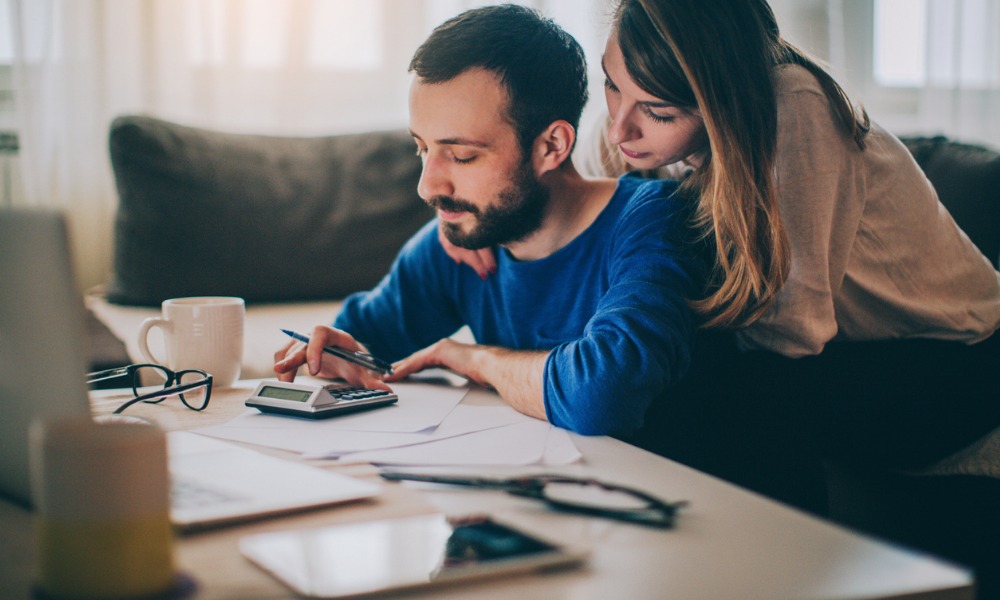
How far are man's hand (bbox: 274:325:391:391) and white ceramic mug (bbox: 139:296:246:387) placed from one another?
78 mm

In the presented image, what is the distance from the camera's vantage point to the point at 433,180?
1.28 m

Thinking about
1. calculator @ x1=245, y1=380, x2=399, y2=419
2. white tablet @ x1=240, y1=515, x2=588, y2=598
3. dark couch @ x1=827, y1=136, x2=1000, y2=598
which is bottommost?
dark couch @ x1=827, y1=136, x2=1000, y2=598

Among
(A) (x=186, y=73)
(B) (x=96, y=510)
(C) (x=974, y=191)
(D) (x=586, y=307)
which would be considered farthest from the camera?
(A) (x=186, y=73)

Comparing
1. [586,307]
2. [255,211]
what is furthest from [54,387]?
[255,211]

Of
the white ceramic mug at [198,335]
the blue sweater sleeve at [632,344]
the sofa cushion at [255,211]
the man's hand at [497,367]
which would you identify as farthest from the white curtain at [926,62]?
the white ceramic mug at [198,335]

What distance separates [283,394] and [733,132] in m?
0.67

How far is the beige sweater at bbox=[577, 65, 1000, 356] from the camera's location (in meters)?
1.24

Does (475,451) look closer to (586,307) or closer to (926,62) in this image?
(586,307)

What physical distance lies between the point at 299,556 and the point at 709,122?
849mm

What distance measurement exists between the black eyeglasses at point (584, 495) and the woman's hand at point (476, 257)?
77 centimetres

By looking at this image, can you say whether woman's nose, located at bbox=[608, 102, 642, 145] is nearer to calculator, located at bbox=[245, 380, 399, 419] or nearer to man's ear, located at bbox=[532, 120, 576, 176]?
man's ear, located at bbox=[532, 120, 576, 176]

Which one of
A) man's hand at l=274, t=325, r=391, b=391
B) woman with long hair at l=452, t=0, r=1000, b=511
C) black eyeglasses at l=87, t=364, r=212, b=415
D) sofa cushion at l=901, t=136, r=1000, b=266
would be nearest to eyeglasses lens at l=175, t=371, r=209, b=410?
black eyeglasses at l=87, t=364, r=212, b=415

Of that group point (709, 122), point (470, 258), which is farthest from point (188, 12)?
point (709, 122)

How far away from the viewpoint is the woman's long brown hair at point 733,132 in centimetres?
119
